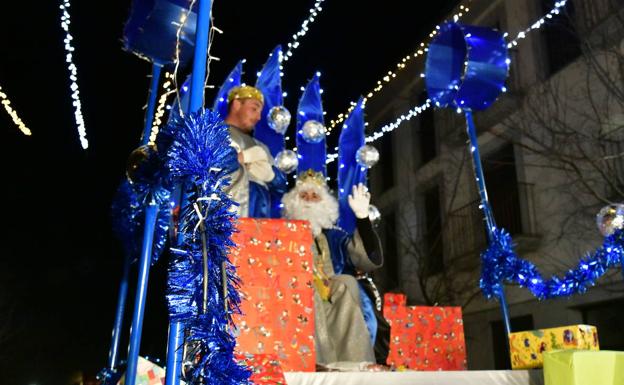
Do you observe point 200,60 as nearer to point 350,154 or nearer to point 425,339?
point 425,339

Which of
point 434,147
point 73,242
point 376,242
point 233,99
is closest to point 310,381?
point 376,242

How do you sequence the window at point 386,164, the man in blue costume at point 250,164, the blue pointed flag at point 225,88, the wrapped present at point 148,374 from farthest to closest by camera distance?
the window at point 386,164
the blue pointed flag at point 225,88
the man in blue costume at point 250,164
the wrapped present at point 148,374

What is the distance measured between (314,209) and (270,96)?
1.34m

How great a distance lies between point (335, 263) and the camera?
4262 mm

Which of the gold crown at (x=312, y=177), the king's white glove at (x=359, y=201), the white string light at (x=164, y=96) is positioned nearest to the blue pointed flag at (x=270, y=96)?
the gold crown at (x=312, y=177)

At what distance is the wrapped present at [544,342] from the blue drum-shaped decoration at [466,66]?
6.13 ft

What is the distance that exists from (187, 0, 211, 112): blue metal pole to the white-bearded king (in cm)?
222

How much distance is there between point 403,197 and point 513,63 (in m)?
4.58

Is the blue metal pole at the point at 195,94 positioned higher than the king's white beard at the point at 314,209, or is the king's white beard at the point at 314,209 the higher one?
the king's white beard at the point at 314,209

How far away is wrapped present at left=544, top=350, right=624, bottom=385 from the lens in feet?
7.74

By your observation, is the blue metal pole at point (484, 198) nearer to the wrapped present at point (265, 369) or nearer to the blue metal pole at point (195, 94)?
the wrapped present at point (265, 369)

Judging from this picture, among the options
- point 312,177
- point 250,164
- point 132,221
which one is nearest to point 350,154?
point 312,177

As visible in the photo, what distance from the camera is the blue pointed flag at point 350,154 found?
512 centimetres

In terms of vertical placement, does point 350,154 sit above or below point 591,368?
above
